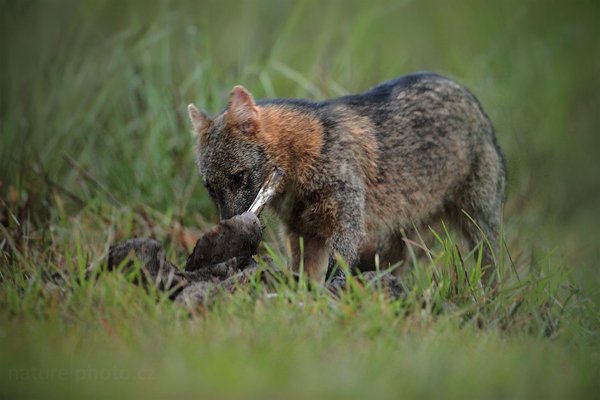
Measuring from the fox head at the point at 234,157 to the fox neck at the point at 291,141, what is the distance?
8 centimetres

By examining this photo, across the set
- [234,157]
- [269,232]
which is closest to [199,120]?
→ [234,157]

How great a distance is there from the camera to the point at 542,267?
500 cm

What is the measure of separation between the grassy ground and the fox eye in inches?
35.7

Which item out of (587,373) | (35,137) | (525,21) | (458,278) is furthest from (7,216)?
(525,21)

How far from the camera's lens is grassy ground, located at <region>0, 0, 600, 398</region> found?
330 centimetres

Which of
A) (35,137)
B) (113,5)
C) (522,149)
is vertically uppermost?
(113,5)

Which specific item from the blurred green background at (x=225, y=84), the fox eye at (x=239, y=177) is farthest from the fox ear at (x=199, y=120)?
the blurred green background at (x=225, y=84)

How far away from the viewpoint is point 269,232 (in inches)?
239

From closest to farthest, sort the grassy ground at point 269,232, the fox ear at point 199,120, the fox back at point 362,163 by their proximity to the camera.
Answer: the grassy ground at point 269,232 < the fox back at point 362,163 < the fox ear at point 199,120

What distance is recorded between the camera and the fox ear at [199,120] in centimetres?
540

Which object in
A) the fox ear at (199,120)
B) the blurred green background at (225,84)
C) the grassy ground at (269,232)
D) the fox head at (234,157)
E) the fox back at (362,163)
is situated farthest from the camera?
the blurred green background at (225,84)

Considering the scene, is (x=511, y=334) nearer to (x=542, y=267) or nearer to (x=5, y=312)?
(x=542, y=267)

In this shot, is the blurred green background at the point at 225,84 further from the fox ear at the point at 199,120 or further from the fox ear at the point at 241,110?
the fox ear at the point at 241,110

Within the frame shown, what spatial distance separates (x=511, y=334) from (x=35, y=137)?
4275 millimetres
